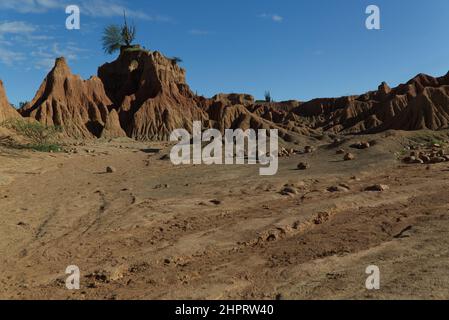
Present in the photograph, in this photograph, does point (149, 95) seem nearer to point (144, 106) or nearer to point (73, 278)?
point (144, 106)

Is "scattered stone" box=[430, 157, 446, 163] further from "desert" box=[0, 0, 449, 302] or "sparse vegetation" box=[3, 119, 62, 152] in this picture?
"sparse vegetation" box=[3, 119, 62, 152]

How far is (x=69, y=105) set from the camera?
35.1 m

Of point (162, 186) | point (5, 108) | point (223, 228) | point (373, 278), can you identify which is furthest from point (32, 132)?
point (373, 278)

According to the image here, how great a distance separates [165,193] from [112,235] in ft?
13.6

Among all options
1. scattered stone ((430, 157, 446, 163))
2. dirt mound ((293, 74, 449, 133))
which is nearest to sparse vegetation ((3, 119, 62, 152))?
scattered stone ((430, 157, 446, 163))

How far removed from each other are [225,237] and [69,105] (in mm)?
31218

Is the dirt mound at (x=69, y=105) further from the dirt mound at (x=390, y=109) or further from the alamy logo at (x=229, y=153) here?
the dirt mound at (x=390, y=109)

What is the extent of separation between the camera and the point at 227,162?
65.2ft

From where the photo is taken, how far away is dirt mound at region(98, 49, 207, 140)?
38.3 metres

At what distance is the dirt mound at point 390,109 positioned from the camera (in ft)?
127

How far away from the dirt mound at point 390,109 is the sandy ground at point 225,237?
25459mm

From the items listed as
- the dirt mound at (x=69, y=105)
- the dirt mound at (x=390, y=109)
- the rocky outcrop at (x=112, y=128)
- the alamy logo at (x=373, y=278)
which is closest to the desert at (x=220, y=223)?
the alamy logo at (x=373, y=278)

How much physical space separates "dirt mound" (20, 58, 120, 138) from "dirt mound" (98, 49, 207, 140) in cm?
289
